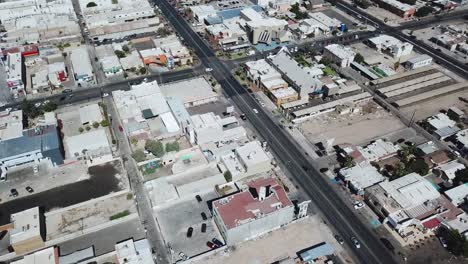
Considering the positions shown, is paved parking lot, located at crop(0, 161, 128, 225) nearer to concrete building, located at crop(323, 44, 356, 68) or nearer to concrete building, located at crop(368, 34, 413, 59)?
concrete building, located at crop(323, 44, 356, 68)

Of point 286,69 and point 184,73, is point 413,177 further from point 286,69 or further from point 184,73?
point 184,73

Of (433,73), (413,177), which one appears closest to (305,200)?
(413,177)

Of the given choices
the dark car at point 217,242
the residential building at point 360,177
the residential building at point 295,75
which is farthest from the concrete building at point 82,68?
the residential building at point 360,177

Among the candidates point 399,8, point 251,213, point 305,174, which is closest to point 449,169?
point 305,174

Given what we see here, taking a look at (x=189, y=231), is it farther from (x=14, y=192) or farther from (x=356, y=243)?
(x=14, y=192)

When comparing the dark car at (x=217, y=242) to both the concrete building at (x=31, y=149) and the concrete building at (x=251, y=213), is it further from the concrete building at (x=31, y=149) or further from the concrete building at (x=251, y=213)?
the concrete building at (x=31, y=149)

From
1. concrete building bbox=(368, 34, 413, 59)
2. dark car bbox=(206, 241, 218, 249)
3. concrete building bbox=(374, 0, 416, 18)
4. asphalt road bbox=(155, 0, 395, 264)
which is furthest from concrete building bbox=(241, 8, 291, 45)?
dark car bbox=(206, 241, 218, 249)
